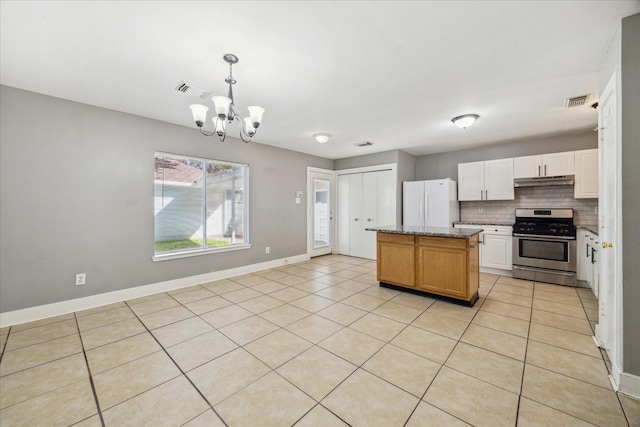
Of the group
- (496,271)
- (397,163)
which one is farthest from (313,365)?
(397,163)

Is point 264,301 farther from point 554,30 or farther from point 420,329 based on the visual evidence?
point 554,30

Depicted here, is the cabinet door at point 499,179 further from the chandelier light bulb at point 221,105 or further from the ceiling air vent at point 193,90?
the ceiling air vent at point 193,90

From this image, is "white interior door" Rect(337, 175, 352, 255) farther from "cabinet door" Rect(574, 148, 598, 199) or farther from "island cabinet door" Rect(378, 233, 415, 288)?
"cabinet door" Rect(574, 148, 598, 199)

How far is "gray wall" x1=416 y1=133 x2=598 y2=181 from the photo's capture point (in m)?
4.36

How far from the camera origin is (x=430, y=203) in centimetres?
518

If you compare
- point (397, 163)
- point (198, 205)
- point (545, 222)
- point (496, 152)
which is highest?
point (496, 152)

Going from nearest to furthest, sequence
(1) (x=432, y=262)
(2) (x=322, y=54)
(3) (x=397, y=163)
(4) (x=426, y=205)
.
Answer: (2) (x=322, y=54) → (1) (x=432, y=262) → (4) (x=426, y=205) → (3) (x=397, y=163)

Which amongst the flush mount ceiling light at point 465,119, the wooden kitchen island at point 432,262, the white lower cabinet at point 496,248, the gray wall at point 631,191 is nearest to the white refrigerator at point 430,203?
the white lower cabinet at point 496,248

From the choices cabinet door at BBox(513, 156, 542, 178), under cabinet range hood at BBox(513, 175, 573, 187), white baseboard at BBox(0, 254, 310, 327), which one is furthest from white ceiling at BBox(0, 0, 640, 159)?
white baseboard at BBox(0, 254, 310, 327)

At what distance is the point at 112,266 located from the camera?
3.27 metres

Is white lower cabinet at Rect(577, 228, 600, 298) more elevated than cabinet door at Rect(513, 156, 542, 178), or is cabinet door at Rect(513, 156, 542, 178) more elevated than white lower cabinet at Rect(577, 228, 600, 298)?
cabinet door at Rect(513, 156, 542, 178)

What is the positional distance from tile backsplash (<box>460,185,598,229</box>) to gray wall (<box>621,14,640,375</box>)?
3.49 meters

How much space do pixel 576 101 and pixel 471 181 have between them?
86.2 inches

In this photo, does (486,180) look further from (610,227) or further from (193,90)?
(193,90)
